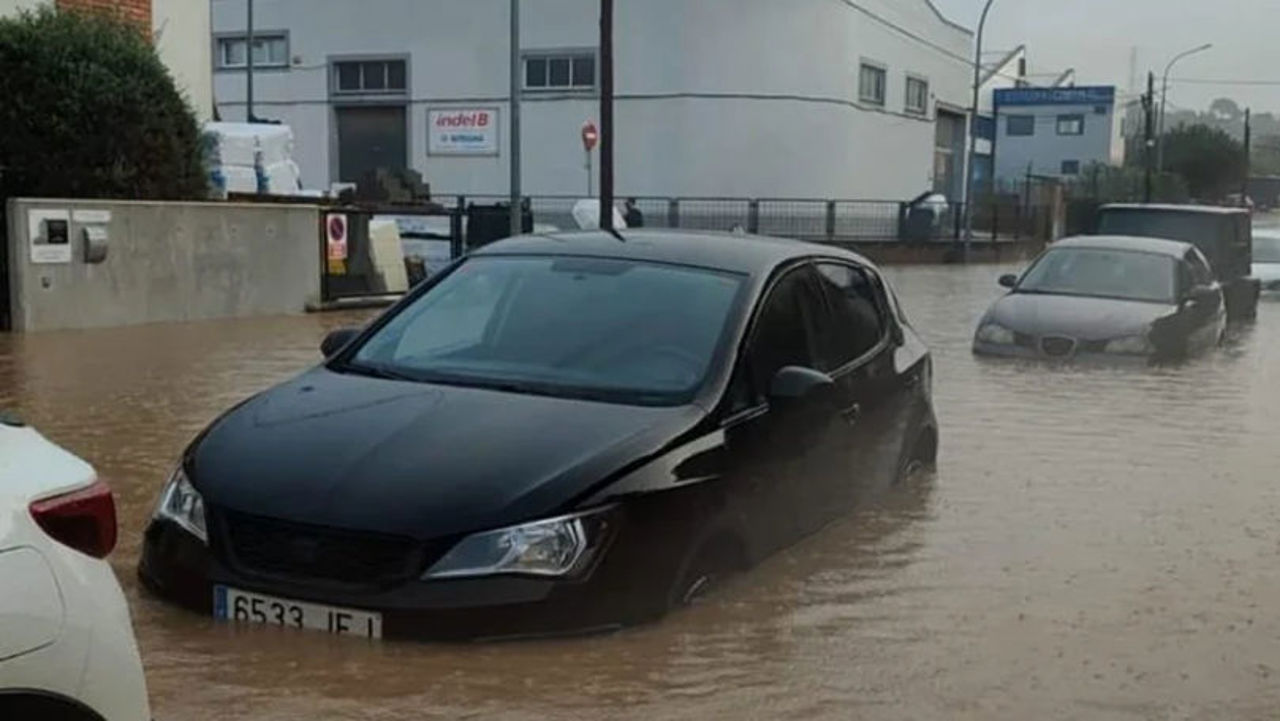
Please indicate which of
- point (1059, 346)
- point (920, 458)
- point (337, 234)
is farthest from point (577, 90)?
point (920, 458)

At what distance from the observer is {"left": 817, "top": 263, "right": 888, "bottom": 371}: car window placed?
6.88m

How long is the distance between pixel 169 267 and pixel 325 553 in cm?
1233

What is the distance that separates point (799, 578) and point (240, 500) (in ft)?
7.70

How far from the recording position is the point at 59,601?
9.90 ft

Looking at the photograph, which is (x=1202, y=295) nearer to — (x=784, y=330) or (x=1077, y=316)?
(x=1077, y=316)

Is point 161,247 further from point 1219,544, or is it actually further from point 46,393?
point 1219,544

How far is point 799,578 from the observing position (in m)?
6.30

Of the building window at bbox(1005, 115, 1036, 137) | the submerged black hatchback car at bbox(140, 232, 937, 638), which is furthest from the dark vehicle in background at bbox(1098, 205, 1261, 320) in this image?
the building window at bbox(1005, 115, 1036, 137)

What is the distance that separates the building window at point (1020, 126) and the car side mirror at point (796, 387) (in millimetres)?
87649

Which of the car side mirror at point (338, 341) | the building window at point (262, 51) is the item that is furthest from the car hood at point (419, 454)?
the building window at point (262, 51)

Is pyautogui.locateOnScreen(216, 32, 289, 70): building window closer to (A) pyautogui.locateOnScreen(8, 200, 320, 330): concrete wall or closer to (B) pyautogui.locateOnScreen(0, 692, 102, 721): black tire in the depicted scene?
(A) pyautogui.locateOnScreen(8, 200, 320, 330): concrete wall

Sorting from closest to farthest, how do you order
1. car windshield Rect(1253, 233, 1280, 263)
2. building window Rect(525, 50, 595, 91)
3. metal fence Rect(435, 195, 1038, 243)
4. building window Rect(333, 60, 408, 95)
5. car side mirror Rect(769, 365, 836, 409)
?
car side mirror Rect(769, 365, 836, 409) < car windshield Rect(1253, 233, 1280, 263) < metal fence Rect(435, 195, 1038, 243) < building window Rect(525, 50, 595, 91) < building window Rect(333, 60, 408, 95)

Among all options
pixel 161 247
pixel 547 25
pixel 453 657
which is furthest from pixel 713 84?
pixel 453 657

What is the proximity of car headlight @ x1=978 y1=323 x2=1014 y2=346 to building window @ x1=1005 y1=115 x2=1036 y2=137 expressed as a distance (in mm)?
78159
